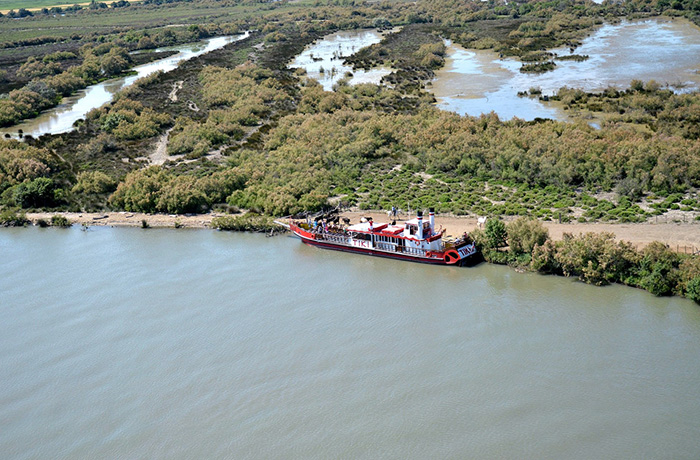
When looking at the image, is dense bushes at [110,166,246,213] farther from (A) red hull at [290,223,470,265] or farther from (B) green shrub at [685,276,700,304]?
(B) green shrub at [685,276,700,304]

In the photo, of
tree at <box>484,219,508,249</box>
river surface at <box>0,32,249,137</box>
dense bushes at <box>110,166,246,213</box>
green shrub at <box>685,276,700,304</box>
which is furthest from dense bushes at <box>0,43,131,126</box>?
green shrub at <box>685,276,700,304</box>

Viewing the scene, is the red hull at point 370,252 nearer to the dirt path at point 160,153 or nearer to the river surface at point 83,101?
the dirt path at point 160,153

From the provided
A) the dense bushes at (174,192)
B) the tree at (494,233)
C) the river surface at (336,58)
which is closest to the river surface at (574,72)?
the river surface at (336,58)

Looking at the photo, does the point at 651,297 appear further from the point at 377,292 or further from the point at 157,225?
the point at 157,225

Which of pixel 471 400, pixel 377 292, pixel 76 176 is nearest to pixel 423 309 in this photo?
pixel 377 292

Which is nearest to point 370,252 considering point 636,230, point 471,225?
point 471,225

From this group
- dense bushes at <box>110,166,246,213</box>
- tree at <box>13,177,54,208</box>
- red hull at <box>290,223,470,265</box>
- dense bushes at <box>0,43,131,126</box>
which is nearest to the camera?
red hull at <box>290,223,470,265</box>

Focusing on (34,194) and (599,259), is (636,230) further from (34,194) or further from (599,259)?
(34,194)
